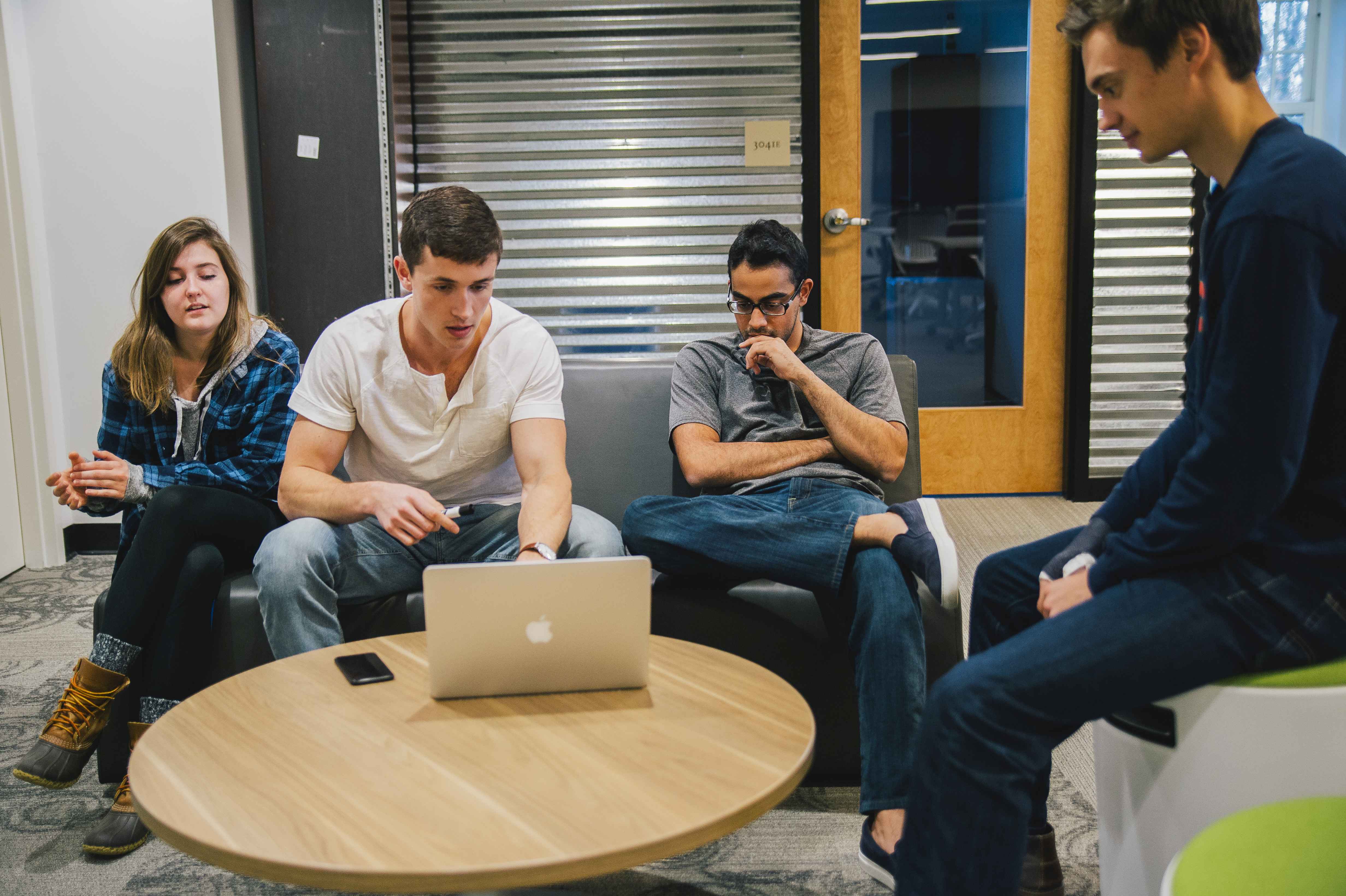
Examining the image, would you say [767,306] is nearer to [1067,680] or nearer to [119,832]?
[1067,680]

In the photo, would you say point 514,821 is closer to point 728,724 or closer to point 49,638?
point 728,724

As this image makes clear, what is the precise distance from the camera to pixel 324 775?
3.51ft

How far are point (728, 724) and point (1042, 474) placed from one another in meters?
3.24

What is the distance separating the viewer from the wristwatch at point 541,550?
164cm

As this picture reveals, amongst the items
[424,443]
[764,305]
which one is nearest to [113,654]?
[424,443]

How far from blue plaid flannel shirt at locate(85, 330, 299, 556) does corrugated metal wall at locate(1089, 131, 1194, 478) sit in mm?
3085

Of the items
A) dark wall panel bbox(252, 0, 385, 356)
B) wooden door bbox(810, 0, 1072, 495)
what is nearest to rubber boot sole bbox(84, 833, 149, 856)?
dark wall panel bbox(252, 0, 385, 356)

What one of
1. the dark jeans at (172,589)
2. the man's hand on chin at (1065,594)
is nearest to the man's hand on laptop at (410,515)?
the dark jeans at (172,589)

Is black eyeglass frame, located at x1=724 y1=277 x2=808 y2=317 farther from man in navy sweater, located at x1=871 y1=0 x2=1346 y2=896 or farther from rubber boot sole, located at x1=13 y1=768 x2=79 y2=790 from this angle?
rubber boot sole, located at x1=13 y1=768 x2=79 y2=790

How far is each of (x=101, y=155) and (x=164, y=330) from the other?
1759 mm

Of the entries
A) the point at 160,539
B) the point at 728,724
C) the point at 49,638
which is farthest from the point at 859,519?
the point at 49,638

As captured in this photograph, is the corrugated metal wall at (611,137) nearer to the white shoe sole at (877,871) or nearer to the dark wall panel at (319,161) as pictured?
the dark wall panel at (319,161)

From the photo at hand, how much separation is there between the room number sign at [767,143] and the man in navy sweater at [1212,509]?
2.69 m

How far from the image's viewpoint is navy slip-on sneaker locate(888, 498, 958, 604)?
171 centimetres
